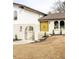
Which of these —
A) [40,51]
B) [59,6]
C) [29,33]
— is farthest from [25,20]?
[40,51]

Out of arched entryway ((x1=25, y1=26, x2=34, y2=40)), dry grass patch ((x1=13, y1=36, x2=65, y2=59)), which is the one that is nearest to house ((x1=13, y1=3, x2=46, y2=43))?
arched entryway ((x1=25, y1=26, x2=34, y2=40))

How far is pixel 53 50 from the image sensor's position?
311cm

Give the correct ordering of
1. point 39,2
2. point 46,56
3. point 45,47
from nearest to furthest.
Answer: point 46,56, point 45,47, point 39,2

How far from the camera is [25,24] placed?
182 inches

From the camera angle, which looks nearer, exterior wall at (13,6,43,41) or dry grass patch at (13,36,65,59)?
dry grass patch at (13,36,65,59)

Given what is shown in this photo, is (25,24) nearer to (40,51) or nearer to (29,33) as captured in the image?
(29,33)

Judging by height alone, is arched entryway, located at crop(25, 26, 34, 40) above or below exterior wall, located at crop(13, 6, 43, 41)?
below

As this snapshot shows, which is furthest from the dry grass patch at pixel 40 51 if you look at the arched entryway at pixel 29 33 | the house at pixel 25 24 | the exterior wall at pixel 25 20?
the exterior wall at pixel 25 20

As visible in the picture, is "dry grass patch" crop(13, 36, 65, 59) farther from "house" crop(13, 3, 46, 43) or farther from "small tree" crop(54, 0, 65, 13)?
"small tree" crop(54, 0, 65, 13)

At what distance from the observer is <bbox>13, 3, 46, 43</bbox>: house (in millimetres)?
3907
